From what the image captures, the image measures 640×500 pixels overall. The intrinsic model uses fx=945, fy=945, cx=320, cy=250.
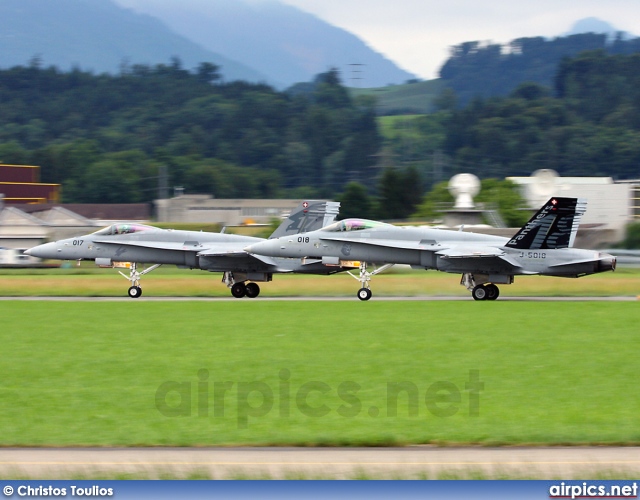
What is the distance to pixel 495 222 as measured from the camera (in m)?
68.9

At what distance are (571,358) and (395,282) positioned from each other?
66.3 feet

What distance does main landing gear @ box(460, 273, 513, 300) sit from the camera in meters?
31.8

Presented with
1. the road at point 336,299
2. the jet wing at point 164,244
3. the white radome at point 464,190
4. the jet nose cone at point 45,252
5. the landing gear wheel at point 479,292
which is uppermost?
the white radome at point 464,190

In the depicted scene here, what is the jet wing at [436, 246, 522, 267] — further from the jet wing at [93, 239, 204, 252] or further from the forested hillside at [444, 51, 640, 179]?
the forested hillside at [444, 51, 640, 179]

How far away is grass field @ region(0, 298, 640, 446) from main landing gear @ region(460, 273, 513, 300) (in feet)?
21.0

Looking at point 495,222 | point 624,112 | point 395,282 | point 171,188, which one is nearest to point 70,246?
point 395,282

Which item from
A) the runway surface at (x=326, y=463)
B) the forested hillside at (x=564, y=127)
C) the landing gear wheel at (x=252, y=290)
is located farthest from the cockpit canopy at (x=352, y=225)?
the forested hillside at (x=564, y=127)

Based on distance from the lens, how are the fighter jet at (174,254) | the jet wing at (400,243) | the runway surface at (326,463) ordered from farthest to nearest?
the fighter jet at (174,254)
the jet wing at (400,243)
the runway surface at (326,463)

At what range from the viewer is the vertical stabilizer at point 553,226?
30062 mm

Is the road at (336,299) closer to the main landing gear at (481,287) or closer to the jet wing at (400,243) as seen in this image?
the main landing gear at (481,287)

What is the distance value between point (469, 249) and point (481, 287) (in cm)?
155

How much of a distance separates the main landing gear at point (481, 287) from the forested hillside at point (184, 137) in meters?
100

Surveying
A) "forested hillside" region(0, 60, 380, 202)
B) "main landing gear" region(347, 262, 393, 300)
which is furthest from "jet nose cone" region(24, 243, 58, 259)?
"forested hillside" region(0, 60, 380, 202)

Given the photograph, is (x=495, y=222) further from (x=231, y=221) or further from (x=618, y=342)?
(x=618, y=342)
